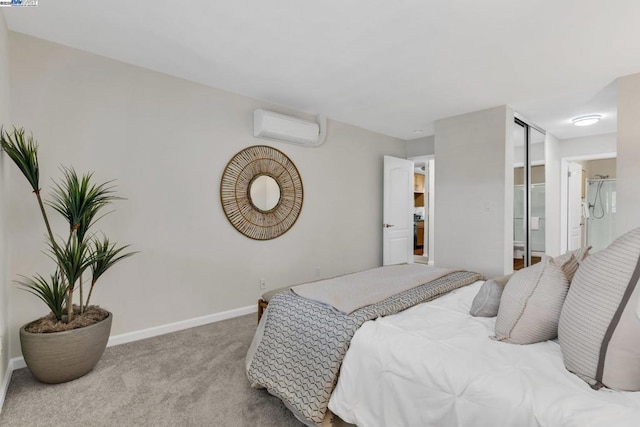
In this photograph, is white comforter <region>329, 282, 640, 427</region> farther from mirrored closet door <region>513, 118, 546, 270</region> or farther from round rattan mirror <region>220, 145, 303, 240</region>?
mirrored closet door <region>513, 118, 546, 270</region>

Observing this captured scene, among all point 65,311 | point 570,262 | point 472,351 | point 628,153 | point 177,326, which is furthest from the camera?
point 177,326

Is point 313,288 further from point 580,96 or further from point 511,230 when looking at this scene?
point 580,96

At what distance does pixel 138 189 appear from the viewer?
2887 mm

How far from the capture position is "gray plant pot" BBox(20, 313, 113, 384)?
203cm

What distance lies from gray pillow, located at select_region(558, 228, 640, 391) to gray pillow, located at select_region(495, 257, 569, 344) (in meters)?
0.17

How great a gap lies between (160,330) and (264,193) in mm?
1725

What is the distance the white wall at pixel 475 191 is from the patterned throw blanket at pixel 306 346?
2.16m

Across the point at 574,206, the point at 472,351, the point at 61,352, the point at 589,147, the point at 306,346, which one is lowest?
the point at 61,352

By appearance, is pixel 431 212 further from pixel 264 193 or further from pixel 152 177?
pixel 152 177

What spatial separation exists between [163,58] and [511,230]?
4.09 m

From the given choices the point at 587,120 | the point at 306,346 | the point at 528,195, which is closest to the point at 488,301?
the point at 306,346

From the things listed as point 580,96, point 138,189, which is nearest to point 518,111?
point 580,96

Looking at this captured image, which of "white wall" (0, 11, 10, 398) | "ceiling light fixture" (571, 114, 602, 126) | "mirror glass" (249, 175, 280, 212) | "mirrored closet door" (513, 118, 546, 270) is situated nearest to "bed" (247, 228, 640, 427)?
"white wall" (0, 11, 10, 398)

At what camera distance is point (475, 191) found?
3994 millimetres
